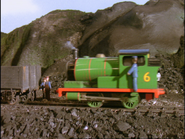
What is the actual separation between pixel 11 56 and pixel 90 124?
55.7 feet

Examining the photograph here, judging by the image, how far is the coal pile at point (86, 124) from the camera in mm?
5000

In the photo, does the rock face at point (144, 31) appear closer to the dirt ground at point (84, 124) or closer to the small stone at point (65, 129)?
the dirt ground at point (84, 124)

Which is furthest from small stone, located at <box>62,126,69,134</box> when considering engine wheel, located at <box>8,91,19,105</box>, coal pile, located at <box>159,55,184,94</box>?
coal pile, located at <box>159,55,184,94</box>

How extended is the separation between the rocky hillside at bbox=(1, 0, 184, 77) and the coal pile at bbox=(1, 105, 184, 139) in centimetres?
818

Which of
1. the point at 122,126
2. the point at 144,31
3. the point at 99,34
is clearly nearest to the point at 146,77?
the point at 122,126

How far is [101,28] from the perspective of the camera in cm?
1770

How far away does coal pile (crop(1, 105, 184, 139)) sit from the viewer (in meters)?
5.00

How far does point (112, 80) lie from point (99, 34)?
1141 centimetres

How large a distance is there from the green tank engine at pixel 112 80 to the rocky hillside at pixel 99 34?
296 inches

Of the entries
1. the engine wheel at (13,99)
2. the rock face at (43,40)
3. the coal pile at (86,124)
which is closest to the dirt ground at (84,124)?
the coal pile at (86,124)

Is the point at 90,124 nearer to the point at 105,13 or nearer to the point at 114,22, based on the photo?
the point at 114,22

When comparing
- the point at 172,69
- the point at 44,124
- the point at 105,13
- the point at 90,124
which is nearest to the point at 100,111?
the point at 90,124

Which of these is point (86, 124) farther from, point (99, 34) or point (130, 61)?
point (99, 34)

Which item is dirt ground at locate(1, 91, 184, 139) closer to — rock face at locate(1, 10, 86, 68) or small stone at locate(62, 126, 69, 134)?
small stone at locate(62, 126, 69, 134)
